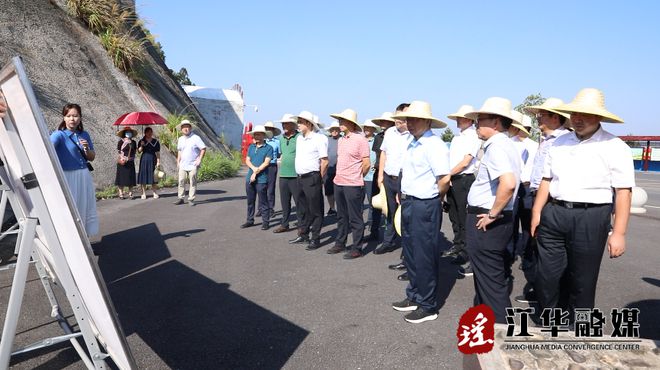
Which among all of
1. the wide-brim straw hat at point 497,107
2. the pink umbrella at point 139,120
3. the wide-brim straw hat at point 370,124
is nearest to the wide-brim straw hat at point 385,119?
the wide-brim straw hat at point 370,124

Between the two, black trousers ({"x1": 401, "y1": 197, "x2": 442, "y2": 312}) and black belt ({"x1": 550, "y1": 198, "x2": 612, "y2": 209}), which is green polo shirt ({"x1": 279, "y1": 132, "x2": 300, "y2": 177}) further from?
black belt ({"x1": 550, "y1": 198, "x2": 612, "y2": 209})

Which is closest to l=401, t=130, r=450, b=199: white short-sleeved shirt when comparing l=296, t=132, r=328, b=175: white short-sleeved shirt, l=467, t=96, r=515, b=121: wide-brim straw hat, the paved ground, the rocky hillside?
l=467, t=96, r=515, b=121: wide-brim straw hat

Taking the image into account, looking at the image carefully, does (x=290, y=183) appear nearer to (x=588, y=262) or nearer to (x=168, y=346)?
(x=168, y=346)

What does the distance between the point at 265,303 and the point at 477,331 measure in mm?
2088

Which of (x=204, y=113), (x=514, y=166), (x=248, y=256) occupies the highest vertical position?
(x=204, y=113)

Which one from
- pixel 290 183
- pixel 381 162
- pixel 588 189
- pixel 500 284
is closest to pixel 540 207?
pixel 588 189

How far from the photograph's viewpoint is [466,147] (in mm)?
5676

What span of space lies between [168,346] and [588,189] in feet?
11.1

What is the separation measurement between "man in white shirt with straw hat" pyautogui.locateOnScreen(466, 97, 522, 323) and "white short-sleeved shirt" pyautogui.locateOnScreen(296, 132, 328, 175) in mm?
3363

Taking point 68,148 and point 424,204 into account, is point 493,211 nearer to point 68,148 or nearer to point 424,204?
point 424,204

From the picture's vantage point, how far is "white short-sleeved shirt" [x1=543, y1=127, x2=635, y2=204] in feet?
10.2

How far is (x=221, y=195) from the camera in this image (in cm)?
1218

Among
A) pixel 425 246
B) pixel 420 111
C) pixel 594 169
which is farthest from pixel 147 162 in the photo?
pixel 594 169

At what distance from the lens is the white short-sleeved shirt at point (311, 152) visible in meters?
6.70
